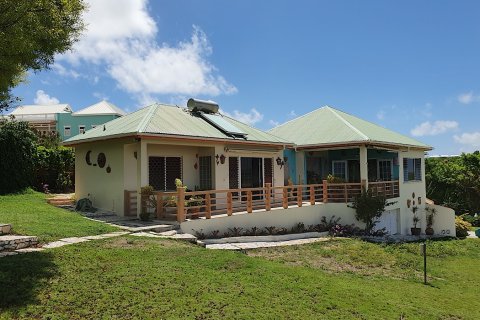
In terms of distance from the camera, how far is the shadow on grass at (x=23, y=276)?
6.52 m

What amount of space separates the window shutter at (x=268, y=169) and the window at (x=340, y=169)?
17.1 ft

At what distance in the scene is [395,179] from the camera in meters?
22.5

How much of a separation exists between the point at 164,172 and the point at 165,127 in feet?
6.75

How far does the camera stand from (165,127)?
1541cm

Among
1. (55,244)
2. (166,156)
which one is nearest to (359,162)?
(166,156)

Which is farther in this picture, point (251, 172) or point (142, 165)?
point (251, 172)

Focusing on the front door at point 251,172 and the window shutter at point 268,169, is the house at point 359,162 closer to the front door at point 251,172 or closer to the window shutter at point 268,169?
the window shutter at point 268,169

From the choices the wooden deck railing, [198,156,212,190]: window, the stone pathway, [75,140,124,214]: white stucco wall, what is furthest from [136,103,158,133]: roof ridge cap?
the stone pathway

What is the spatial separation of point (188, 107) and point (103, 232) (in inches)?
371

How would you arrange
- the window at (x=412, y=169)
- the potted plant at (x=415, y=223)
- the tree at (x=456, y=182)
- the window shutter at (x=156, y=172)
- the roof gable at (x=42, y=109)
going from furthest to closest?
the roof gable at (x=42, y=109) < the tree at (x=456, y=182) < the window at (x=412, y=169) < the potted plant at (x=415, y=223) < the window shutter at (x=156, y=172)

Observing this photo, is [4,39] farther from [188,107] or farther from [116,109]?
[116,109]

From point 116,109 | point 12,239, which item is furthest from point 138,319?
point 116,109

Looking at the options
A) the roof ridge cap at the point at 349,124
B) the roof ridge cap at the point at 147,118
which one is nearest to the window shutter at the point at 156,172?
the roof ridge cap at the point at 147,118

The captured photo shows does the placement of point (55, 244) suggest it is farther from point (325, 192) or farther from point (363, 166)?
point (363, 166)
